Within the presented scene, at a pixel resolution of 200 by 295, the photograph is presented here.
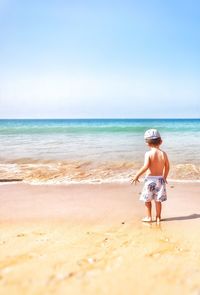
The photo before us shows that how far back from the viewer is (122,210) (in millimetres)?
4859

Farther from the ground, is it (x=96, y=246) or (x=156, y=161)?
(x=156, y=161)

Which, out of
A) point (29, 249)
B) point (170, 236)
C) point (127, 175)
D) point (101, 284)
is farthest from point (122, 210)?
point (127, 175)

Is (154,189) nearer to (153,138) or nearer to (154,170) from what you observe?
(154,170)

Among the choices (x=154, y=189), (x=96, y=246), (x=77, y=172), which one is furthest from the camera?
(x=77, y=172)

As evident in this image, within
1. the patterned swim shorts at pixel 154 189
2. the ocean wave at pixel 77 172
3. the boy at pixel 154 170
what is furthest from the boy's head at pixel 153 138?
the ocean wave at pixel 77 172

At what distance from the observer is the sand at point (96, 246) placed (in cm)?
249

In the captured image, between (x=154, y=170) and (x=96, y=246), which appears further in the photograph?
(x=154, y=170)

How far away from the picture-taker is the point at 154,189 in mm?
4500

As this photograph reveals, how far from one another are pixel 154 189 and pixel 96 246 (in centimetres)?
156

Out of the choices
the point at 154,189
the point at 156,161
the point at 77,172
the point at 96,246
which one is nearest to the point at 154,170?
the point at 156,161

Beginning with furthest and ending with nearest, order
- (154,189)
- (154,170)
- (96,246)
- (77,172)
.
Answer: (77,172), (154,170), (154,189), (96,246)

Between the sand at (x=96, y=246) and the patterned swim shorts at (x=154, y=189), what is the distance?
1.12 feet

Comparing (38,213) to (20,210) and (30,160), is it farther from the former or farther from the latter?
(30,160)

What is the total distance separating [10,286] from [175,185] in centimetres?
514
